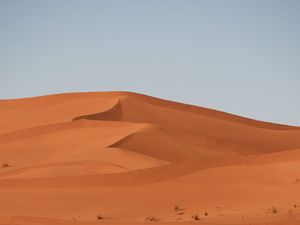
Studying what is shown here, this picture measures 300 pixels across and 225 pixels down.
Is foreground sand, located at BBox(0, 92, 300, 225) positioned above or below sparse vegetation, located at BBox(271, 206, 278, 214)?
above

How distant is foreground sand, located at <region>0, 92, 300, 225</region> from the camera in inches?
638

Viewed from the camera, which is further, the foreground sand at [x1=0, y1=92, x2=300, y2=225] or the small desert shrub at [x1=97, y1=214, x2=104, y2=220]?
the foreground sand at [x1=0, y1=92, x2=300, y2=225]

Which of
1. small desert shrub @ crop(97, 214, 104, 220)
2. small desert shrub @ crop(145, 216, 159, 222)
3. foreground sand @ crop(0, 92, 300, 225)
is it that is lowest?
small desert shrub @ crop(145, 216, 159, 222)

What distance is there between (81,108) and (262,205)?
30.4 m

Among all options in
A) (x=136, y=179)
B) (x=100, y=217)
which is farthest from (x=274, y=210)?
(x=136, y=179)

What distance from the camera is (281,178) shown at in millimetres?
19625

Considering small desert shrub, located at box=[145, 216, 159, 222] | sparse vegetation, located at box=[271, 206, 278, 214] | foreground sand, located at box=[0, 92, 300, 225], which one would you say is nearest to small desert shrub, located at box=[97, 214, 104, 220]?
foreground sand, located at box=[0, 92, 300, 225]

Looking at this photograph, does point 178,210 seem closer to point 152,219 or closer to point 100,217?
point 152,219

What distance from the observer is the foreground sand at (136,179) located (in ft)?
53.2

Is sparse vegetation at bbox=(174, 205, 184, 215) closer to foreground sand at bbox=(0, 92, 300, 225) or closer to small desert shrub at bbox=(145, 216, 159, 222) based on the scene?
foreground sand at bbox=(0, 92, 300, 225)

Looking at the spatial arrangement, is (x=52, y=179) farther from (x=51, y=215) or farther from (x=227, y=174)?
(x=227, y=174)

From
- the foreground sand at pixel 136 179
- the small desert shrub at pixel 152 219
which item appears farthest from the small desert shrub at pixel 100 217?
the small desert shrub at pixel 152 219

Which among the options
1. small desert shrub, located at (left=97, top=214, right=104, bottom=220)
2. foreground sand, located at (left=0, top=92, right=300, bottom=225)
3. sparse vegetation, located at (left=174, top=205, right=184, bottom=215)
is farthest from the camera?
sparse vegetation, located at (left=174, top=205, right=184, bottom=215)

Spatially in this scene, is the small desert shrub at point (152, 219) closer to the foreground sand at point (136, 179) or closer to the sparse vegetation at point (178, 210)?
the foreground sand at point (136, 179)
